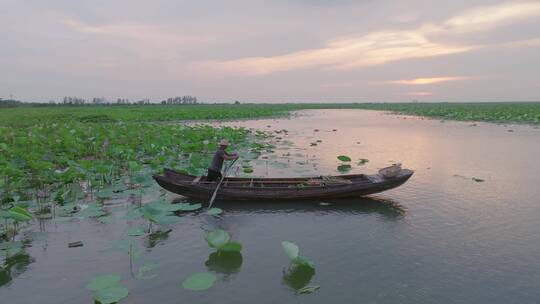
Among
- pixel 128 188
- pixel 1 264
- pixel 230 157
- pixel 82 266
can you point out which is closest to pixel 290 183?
pixel 230 157

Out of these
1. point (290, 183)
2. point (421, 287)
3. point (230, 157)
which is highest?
point (230, 157)

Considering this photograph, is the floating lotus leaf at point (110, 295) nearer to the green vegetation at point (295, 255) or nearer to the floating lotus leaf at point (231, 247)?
the floating lotus leaf at point (231, 247)

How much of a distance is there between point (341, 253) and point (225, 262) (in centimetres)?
163

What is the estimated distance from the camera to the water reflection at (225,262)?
481 centimetres

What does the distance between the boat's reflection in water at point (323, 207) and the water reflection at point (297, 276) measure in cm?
244

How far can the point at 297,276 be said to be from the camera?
15.1 feet

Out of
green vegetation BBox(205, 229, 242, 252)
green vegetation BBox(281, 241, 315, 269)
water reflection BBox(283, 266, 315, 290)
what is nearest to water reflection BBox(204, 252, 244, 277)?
green vegetation BBox(205, 229, 242, 252)

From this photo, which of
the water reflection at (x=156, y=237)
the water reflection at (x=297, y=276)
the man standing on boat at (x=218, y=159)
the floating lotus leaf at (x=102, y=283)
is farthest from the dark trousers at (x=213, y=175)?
the floating lotus leaf at (x=102, y=283)

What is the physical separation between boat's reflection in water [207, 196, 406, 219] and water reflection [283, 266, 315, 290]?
2438mm

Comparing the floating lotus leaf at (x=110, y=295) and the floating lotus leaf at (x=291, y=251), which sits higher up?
the floating lotus leaf at (x=291, y=251)

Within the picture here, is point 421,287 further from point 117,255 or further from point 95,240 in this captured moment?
point 95,240

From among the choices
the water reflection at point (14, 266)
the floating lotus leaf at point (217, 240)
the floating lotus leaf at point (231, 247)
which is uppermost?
the floating lotus leaf at point (217, 240)

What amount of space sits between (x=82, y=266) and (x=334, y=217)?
414 centimetres

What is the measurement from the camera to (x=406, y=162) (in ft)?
41.0
